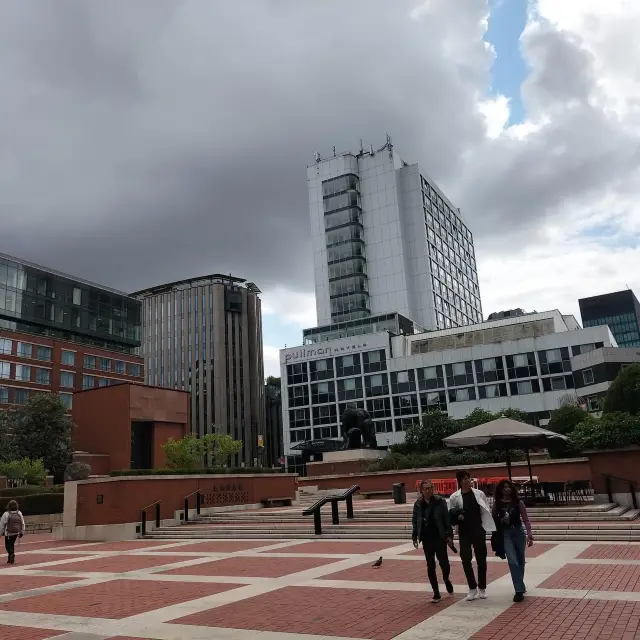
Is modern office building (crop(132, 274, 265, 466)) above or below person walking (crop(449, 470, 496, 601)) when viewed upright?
above

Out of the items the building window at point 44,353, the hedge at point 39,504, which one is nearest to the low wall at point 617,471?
the hedge at point 39,504

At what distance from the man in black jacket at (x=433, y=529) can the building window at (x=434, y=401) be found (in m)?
68.2

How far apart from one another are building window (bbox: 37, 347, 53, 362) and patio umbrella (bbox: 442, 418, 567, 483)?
235 feet

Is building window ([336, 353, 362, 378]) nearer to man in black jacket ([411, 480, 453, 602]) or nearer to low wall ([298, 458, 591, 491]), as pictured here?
low wall ([298, 458, 591, 491])

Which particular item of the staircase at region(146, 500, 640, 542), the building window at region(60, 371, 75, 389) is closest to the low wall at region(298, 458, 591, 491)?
the staircase at region(146, 500, 640, 542)

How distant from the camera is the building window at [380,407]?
80.0 m

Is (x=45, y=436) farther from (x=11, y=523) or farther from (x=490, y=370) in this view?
(x=490, y=370)

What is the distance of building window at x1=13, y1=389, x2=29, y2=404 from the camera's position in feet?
240

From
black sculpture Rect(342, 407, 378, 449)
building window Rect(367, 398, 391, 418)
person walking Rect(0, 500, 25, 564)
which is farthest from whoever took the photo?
building window Rect(367, 398, 391, 418)

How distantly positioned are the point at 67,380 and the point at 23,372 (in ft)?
21.8

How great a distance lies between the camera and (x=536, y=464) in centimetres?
2811

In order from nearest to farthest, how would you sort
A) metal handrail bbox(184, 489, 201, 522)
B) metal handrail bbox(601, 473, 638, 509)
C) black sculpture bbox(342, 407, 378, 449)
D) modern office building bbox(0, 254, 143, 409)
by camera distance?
metal handrail bbox(601, 473, 638, 509) → metal handrail bbox(184, 489, 201, 522) → black sculpture bbox(342, 407, 378, 449) → modern office building bbox(0, 254, 143, 409)

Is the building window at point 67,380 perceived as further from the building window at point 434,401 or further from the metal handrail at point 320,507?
the metal handrail at point 320,507

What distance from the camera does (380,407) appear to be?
80562 millimetres
